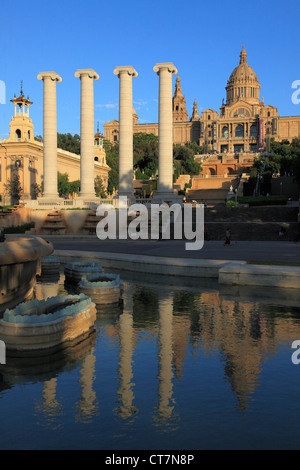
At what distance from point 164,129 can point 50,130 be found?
45.4 ft

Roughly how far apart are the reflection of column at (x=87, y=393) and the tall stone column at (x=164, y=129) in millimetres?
44416

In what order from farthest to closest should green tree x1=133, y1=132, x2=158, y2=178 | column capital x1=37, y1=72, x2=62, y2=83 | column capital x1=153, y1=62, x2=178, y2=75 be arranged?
green tree x1=133, y1=132, x2=158, y2=178
column capital x1=37, y1=72, x2=62, y2=83
column capital x1=153, y1=62, x2=178, y2=75

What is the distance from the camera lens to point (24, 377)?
33.2ft

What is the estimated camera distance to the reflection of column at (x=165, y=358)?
28.4 feet

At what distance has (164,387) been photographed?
9.60 metres

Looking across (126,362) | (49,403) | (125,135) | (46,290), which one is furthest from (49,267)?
(125,135)

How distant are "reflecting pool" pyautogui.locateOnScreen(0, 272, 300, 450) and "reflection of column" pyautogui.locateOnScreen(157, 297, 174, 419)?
21 mm

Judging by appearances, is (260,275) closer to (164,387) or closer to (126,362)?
(126,362)

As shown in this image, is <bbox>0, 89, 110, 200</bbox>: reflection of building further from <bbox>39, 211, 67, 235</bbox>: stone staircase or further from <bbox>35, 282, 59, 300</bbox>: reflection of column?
<bbox>35, 282, 59, 300</bbox>: reflection of column

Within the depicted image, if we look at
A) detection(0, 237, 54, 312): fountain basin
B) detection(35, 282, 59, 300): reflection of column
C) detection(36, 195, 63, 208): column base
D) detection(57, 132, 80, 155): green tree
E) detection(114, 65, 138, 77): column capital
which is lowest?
detection(35, 282, 59, 300): reflection of column

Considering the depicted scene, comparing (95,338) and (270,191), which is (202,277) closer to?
(95,338)

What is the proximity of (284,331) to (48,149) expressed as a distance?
48540 millimetres

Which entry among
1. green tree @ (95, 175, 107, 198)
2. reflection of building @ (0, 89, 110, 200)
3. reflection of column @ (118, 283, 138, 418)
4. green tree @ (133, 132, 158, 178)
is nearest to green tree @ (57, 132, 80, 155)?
green tree @ (133, 132, 158, 178)

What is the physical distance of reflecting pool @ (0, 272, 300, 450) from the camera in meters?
7.60
